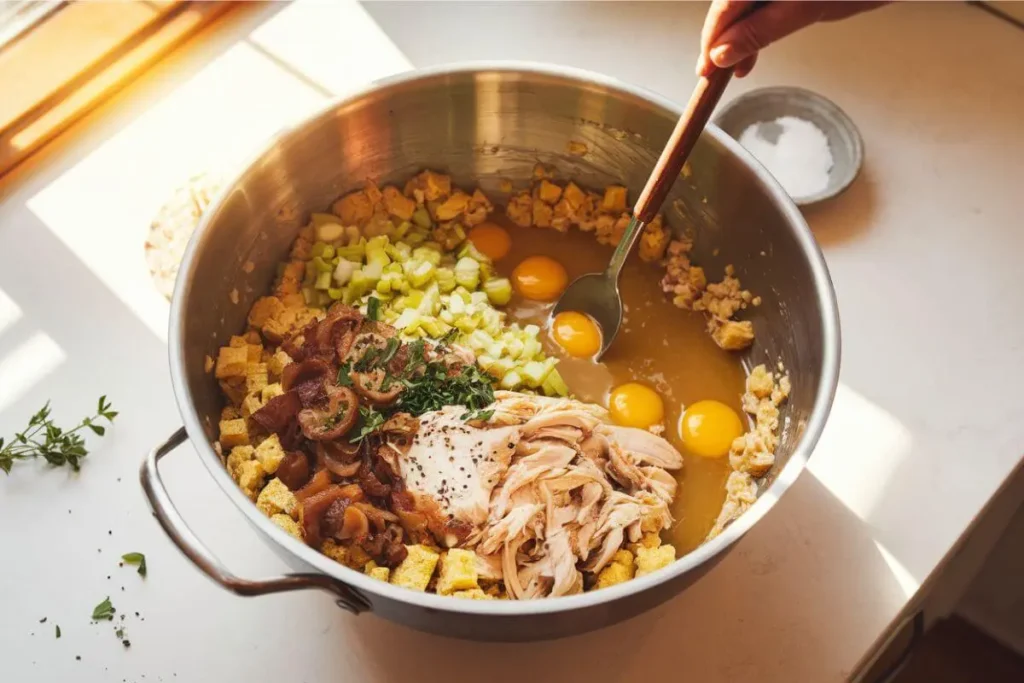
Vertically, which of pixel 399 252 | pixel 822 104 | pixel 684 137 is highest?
pixel 822 104

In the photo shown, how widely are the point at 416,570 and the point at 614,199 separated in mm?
1188

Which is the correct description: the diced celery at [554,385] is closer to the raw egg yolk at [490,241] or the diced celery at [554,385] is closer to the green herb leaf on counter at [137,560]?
the raw egg yolk at [490,241]

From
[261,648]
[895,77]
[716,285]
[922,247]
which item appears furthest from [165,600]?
[895,77]

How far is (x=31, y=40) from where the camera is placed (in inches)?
93.7

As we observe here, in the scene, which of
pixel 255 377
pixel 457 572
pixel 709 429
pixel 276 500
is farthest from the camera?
pixel 709 429

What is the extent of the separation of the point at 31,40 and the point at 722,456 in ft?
7.12

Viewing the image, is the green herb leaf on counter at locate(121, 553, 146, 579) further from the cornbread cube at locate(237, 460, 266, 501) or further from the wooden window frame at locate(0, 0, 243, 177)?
the wooden window frame at locate(0, 0, 243, 177)

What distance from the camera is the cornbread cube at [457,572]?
5.66 ft

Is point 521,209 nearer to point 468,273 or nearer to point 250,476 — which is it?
point 468,273

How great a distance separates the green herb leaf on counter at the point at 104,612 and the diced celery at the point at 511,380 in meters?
1.00

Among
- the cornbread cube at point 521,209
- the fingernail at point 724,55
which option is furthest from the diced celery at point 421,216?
the fingernail at point 724,55

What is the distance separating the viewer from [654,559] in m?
1.81

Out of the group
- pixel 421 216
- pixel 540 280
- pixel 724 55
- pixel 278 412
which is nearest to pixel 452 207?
pixel 421 216

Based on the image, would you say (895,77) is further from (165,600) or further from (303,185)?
(165,600)
